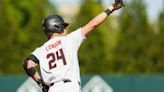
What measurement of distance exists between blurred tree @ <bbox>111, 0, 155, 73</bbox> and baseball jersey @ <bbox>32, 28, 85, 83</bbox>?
64.3 ft

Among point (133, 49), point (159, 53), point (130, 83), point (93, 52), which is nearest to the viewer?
point (130, 83)

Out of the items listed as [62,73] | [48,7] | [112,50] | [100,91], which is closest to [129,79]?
[100,91]

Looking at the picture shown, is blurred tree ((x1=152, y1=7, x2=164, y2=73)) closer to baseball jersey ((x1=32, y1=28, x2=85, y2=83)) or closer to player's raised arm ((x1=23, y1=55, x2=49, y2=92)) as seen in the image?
player's raised arm ((x1=23, y1=55, x2=49, y2=92))

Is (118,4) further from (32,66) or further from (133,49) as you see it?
(133,49)

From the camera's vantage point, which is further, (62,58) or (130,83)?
(130,83)

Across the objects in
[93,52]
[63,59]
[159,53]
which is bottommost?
[63,59]

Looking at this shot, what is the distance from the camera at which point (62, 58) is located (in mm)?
7145

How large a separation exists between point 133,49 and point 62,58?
2046cm

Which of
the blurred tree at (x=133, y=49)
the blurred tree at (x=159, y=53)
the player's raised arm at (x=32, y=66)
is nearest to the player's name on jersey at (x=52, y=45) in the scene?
the player's raised arm at (x=32, y=66)

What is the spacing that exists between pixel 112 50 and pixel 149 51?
1.94m

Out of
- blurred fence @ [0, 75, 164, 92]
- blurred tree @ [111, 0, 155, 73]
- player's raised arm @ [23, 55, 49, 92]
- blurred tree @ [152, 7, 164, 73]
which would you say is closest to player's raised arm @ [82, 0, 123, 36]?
player's raised arm @ [23, 55, 49, 92]

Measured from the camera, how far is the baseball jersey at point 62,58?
7117 millimetres

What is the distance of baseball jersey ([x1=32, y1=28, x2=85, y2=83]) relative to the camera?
712cm

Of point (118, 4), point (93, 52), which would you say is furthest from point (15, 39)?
point (118, 4)
